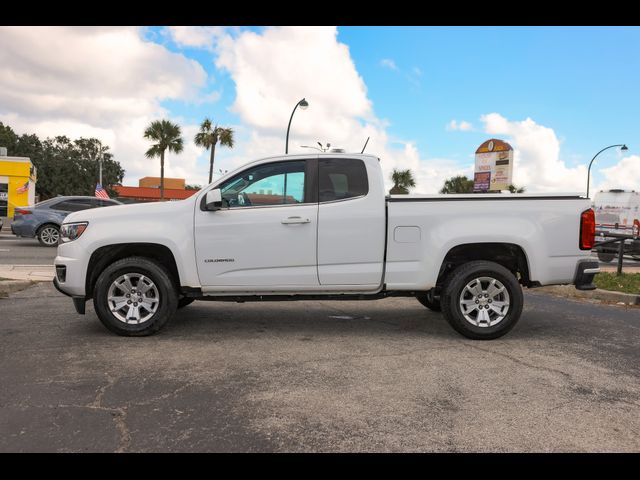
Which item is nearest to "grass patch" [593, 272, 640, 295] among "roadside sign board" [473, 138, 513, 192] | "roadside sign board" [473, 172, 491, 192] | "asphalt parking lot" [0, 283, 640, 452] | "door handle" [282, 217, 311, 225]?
"asphalt parking lot" [0, 283, 640, 452]

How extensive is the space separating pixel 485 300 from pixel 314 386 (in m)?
2.37

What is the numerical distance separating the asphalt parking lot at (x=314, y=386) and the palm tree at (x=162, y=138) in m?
34.7

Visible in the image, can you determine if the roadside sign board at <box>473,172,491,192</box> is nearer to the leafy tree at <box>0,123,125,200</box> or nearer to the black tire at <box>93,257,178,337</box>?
the black tire at <box>93,257,178,337</box>

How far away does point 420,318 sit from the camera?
668cm

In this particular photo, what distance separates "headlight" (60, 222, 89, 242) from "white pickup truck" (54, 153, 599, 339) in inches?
0.5

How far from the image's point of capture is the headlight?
17.7ft

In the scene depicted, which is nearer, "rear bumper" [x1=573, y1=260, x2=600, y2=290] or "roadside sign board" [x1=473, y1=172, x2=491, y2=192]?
"rear bumper" [x1=573, y1=260, x2=600, y2=290]

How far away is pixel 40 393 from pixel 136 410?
842 mm

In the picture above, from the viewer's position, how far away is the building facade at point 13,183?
32000mm

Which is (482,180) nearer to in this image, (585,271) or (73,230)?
(585,271)
